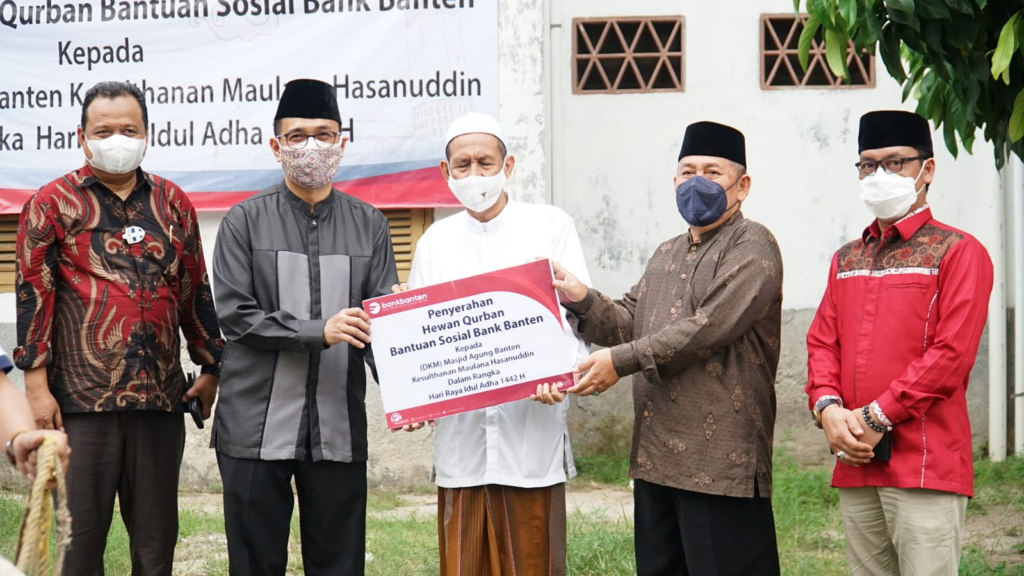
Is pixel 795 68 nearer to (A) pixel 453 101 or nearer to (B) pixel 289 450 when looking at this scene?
(A) pixel 453 101

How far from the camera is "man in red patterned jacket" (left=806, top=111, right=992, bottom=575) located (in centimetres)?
356

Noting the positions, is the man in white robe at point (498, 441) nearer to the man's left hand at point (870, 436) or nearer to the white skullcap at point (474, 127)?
the white skullcap at point (474, 127)

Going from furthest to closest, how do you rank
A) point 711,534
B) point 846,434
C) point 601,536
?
point 601,536, point 711,534, point 846,434

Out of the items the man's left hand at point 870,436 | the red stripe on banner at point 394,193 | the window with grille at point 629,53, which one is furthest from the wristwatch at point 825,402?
the window with grille at point 629,53

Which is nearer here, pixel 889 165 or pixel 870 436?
pixel 870 436

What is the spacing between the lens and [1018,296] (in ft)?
24.0

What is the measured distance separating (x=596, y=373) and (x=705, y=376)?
0.40 metres

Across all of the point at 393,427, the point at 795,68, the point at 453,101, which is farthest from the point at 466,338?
the point at 795,68

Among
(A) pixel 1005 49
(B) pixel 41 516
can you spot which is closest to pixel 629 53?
(A) pixel 1005 49

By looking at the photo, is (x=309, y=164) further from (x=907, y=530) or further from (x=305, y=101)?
(x=907, y=530)

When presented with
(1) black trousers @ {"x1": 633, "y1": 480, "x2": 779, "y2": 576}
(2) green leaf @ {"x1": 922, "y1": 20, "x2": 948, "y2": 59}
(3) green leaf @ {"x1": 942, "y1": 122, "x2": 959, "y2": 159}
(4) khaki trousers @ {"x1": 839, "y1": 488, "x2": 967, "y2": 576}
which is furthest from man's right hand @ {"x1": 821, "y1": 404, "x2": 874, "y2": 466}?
(2) green leaf @ {"x1": 922, "y1": 20, "x2": 948, "y2": 59}

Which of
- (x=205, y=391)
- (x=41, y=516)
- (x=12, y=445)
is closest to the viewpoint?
(x=41, y=516)

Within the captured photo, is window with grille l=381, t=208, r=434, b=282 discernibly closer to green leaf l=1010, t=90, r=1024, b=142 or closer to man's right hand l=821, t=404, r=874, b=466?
man's right hand l=821, t=404, r=874, b=466

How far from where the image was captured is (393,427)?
391 cm
